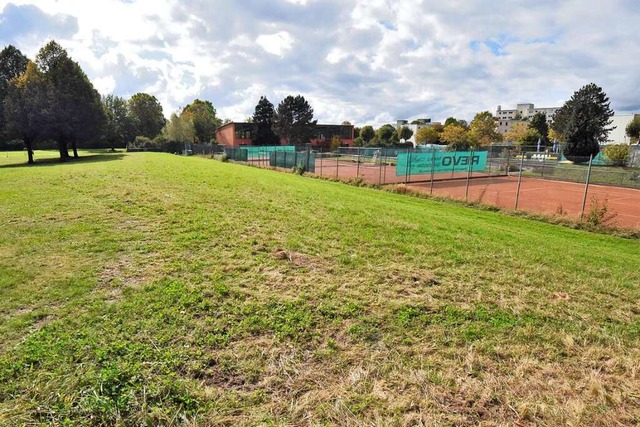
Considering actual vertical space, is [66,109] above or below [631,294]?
above

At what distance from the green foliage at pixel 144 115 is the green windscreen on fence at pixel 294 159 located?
67.0 m

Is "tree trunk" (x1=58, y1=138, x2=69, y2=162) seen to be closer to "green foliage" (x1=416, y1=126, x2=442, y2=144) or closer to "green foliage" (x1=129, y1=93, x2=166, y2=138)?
"green foliage" (x1=129, y1=93, x2=166, y2=138)

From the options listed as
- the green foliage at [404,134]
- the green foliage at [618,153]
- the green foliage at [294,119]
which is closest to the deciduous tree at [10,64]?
the green foliage at [294,119]

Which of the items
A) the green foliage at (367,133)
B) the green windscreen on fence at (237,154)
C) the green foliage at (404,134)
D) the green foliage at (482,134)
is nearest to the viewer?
the green windscreen on fence at (237,154)

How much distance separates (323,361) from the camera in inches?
127

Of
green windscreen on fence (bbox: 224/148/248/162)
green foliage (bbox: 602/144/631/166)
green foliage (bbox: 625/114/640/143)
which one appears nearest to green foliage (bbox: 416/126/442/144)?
green foliage (bbox: 625/114/640/143)

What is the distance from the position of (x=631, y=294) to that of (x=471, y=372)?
12.7ft

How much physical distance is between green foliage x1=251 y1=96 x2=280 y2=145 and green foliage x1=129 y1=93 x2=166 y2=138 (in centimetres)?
2707

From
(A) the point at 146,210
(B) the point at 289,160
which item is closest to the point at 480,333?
(A) the point at 146,210

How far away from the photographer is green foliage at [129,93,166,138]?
86450 mm

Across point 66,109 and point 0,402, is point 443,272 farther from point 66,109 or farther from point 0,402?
point 66,109

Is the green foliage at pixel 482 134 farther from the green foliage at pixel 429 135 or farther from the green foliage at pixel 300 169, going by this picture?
the green foliage at pixel 300 169

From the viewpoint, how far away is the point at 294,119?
79.2 m

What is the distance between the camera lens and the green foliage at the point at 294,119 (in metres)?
78.6
